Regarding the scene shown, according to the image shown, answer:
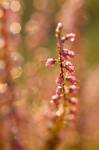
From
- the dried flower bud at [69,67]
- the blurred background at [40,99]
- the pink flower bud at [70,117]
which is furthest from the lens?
the blurred background at [40,99]

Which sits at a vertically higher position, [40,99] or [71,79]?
[40,99]

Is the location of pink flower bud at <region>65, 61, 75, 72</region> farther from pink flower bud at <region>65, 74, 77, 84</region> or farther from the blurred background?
the blurred background

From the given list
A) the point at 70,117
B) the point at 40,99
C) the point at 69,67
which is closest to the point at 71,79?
the point at 69,67

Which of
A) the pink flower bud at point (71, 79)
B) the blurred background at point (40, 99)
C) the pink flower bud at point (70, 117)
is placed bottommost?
the pink flower bud at point (71, 79)

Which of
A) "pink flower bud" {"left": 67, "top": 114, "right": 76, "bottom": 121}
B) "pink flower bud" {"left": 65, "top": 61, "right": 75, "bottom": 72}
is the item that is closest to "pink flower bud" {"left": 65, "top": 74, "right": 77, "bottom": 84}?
"pink flower bud" {"left": 65, "top": 61, "right": 75, "bottom": 72}

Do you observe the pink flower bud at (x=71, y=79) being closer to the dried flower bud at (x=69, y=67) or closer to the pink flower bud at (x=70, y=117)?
the dried flower bud at (x=69, y=67)

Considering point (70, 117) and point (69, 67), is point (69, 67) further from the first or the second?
point (70, 117)

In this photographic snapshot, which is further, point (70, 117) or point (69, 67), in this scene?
point (70, 117)

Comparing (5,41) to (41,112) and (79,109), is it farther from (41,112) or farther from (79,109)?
(79,109)

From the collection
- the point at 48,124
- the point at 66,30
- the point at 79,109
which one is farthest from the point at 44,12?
the point at 48,124

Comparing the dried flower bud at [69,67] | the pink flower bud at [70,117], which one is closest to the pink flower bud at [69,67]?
the dried flower bud at [69,67]

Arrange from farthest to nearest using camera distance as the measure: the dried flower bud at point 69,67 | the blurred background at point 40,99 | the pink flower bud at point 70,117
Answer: the blurred background at point 40,99 → the pink flower bud at point 70,117 → the dried flower bud at point 69,67
